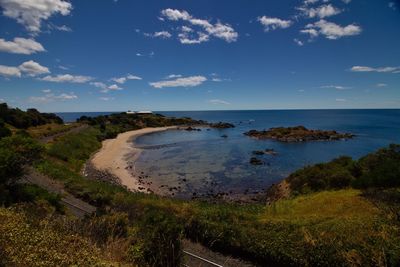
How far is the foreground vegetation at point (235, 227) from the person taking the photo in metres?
9.23

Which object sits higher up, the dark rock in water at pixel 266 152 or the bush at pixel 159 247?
the bush at pixel 159 247

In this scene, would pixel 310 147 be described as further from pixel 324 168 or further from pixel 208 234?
pixel 208 234

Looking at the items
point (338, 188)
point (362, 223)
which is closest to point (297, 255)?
point (362, 223)

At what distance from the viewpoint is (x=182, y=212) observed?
64.4ft

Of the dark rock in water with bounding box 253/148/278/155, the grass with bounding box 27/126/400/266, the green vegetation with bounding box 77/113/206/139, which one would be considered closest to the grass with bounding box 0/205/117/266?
the grass with bounding box 27/126/400/266

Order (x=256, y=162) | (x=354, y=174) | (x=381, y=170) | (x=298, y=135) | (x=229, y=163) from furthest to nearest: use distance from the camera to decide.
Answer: (x=298, y=135) → (x=229, y=163) → (x=256, y=162) → (x=354, y=174) → (x=381, y=170)

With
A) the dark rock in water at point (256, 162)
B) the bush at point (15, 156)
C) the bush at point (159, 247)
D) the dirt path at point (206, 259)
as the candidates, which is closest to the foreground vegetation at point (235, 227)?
the bush at point (159, 247)

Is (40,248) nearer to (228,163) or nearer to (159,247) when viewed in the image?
(159,247)

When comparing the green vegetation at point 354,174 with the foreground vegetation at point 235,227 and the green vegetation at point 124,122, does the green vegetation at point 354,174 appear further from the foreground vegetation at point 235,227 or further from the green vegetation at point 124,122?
the green vegetation at point 124,122

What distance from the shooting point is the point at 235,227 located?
16.8 metres

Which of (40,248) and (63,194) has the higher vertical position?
(40,248)

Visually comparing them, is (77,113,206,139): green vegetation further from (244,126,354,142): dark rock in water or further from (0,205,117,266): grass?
(0,205,117,266): grass

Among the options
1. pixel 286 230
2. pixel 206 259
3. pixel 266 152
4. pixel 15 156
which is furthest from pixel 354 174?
pixel 266 152

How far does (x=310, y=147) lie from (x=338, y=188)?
44.4 m
